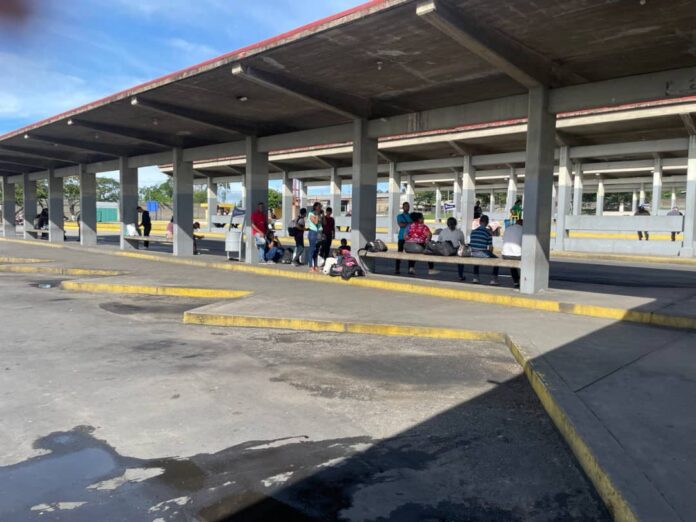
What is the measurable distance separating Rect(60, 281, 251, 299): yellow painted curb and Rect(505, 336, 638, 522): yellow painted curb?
6.39 metres

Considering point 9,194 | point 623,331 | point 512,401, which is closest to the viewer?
point 512,401

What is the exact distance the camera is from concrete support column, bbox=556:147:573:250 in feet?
71.6

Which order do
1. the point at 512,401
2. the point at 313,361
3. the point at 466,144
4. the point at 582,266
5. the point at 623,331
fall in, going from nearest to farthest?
1. the point at 512,401
2. the point at 313,361
3. the point at 623,331
4. the point at 582,266
5. the point at 466,144

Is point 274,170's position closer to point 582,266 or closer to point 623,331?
point 582,266

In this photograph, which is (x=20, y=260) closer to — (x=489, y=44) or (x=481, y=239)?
(x=481, y=239)

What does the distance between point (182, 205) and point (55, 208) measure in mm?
11526

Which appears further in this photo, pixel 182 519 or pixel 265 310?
pixel 265 310

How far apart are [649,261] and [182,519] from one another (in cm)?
1851

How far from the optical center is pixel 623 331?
7.11 m

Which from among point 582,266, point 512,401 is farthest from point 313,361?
point 582,266

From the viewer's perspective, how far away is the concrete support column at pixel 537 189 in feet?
31.9

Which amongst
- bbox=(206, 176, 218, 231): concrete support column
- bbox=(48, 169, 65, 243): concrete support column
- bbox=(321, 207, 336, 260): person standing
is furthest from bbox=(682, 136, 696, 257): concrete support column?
bbox=(206, 176, 218, 231): concrete support column

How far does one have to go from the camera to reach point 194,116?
13516mm

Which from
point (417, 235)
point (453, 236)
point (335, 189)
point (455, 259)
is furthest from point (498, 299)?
point (335, 189)
